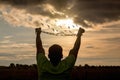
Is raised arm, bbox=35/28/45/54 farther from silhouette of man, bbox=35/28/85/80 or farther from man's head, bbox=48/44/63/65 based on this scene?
man's head, bbox=48/44/63/65

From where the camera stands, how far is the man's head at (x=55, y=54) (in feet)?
25.1

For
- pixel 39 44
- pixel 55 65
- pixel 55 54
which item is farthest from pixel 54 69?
pixel 39 44

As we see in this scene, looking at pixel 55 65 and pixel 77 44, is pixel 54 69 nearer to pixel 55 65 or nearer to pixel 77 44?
pixel 55 65

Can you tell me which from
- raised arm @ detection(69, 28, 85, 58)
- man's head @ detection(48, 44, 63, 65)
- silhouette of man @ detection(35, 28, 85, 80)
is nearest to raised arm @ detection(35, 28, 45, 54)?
silhouette of man @ detection(35, 28, 85, 80)

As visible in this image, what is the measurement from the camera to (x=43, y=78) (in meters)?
7.77

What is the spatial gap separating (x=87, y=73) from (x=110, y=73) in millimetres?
2167

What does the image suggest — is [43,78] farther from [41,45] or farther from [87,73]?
[87,73]

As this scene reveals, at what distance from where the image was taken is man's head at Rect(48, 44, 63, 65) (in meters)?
7.64

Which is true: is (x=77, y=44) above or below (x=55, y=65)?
above

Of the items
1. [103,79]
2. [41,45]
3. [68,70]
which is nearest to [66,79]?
[68,70]

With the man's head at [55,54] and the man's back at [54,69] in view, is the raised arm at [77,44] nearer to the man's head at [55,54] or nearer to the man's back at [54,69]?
the man's back at [54,69]

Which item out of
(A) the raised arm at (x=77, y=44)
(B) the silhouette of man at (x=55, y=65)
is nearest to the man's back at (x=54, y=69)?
(B) the silhouette of man at (x=55, y=65)

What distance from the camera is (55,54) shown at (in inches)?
301

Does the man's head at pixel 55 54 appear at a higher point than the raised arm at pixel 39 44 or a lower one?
lower
